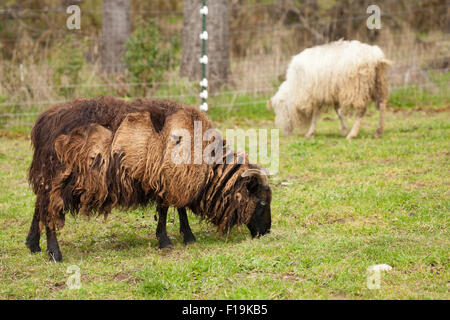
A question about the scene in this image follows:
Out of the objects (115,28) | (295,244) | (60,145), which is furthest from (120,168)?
(115,28)

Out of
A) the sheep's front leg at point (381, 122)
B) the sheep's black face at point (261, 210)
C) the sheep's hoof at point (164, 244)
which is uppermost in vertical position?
the sheep's front leg at point (381, 122)

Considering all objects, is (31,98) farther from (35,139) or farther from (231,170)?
(231,170)

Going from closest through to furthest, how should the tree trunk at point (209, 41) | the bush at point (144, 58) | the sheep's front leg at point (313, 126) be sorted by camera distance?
the sheep's front leg at point (313, 126), the bush at point (144, 58), the tree trunk at point (209, 41)

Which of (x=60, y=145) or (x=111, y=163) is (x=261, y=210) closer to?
(x=111, y=163)

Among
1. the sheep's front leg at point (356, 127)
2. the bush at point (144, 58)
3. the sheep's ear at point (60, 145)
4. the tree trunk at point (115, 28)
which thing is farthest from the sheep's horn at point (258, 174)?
the tree trunk at point (115, 28)

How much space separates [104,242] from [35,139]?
1.28 metres

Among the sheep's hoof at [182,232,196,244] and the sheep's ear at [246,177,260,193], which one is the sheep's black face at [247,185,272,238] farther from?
the sheep's hoof at [182,232,196,244]

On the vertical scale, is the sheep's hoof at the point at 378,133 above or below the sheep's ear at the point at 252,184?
above

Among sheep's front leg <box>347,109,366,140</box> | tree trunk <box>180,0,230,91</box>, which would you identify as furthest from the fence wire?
sheep's front leg <box>347,109,366,140</box>

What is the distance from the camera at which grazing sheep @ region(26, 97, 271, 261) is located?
514 cm

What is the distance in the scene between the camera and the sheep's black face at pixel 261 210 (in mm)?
5617

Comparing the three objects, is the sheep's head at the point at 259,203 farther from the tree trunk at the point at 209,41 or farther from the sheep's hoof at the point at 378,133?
the tree trunk at the point at 209,41

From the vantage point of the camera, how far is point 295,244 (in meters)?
5.17

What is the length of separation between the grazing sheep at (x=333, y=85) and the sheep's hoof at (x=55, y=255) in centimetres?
578
